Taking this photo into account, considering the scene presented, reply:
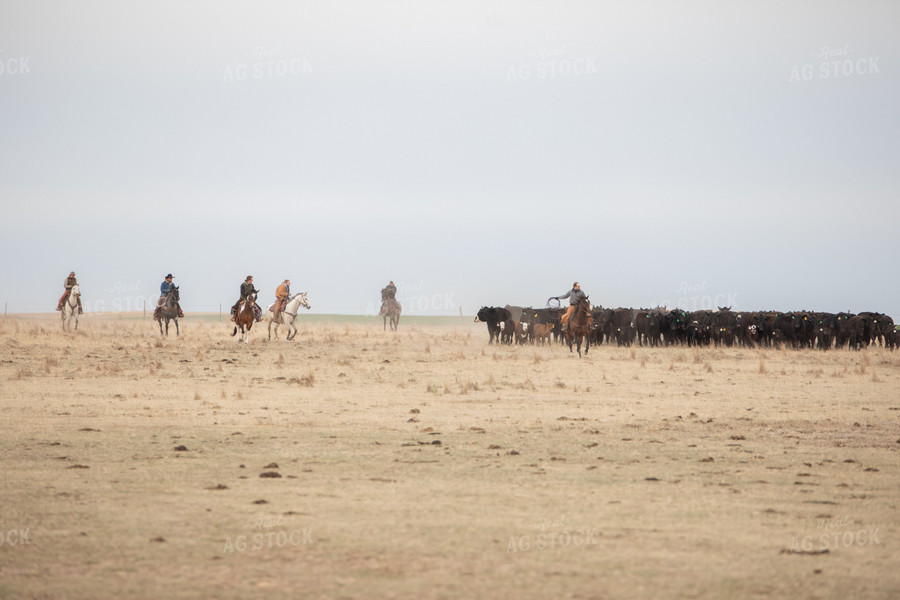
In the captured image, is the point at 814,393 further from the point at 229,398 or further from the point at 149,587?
the point at 149,587

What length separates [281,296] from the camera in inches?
1564

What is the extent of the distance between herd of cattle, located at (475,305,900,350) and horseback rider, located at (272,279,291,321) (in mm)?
8012

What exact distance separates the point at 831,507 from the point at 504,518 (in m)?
→ 2.98

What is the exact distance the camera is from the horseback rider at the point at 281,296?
39.3 metres

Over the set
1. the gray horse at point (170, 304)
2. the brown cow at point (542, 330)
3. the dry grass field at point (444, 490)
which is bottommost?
the dry grass field at point (444, 490)

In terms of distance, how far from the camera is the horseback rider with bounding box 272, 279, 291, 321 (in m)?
39.3

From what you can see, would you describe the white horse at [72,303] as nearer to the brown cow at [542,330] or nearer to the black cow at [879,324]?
the brown cow at [542,330]

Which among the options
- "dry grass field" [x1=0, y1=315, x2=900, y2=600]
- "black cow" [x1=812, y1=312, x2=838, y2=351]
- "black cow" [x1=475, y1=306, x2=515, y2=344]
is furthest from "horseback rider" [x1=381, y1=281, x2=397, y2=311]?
"dry grass field" [x1=0, y1=315, x2=900, y2=600]

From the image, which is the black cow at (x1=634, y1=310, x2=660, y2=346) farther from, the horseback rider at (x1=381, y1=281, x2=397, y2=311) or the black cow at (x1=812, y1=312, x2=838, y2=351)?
the horseback rider at (x1=381, y1=281, x2=397, y2=311)

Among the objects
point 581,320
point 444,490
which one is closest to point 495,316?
point 581,320

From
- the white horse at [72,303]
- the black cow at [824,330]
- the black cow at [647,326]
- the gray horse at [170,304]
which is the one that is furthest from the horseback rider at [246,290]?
the black cow at [824,330]

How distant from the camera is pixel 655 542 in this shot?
7703mm

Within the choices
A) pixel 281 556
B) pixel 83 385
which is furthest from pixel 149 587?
pixel 83 385

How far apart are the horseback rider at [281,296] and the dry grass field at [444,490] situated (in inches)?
635
